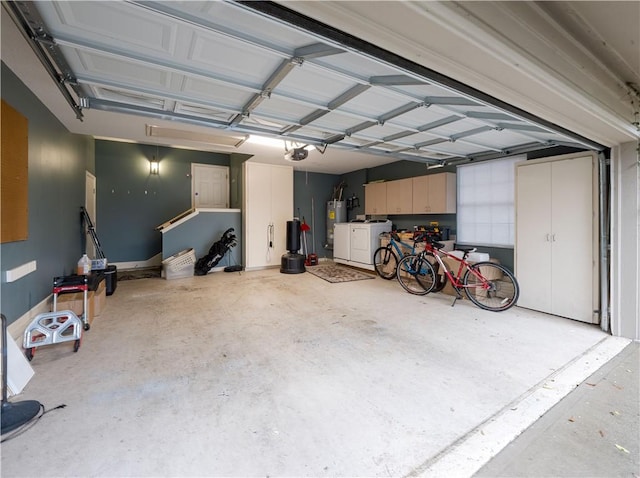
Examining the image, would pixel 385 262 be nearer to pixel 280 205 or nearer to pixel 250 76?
pixel 280 205

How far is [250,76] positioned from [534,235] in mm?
3781

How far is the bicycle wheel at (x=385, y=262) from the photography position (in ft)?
18.3

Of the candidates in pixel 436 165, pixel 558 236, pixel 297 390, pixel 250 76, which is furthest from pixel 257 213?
pixel 558 236

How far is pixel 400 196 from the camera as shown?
5.86 meters

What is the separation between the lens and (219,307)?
12.5 feet

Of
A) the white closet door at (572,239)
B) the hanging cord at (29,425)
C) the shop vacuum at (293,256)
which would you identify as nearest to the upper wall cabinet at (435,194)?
the white closet door at (572,239)

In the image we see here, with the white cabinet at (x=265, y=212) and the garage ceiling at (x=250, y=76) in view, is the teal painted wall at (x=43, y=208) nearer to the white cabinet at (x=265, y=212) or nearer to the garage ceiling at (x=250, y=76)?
the garage ceiling at (x=250, y=76)

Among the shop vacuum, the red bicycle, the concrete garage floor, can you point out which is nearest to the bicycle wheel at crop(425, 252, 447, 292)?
the red bicycle

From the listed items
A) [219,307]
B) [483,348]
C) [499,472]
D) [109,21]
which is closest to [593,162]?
[483,348]

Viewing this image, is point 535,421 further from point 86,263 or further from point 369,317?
point 86,263

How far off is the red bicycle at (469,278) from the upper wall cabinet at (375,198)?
177 cm

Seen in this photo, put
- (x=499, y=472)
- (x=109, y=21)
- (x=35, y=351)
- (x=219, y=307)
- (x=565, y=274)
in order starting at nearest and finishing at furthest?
(x=499, y=472)
(x=109, y=21)
(x=35, y=351)
(x=565, y=274)
(x=219, y=307)

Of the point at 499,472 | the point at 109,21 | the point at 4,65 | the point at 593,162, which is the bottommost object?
the point at 499,472

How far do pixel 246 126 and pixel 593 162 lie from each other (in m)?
3.90
